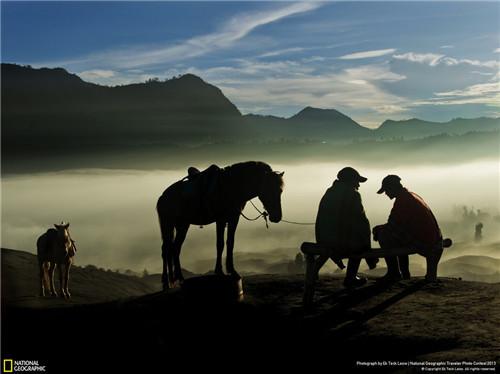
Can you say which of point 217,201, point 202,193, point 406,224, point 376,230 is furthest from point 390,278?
point 202,193

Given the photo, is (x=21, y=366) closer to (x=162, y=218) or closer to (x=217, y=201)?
(x=217, y=201)

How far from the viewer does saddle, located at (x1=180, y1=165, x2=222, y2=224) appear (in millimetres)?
14742

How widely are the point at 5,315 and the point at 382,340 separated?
8.89 m

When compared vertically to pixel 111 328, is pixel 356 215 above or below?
above

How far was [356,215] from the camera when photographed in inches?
533

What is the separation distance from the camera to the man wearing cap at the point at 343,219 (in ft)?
43.4

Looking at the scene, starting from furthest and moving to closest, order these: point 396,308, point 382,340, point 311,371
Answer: point 396,308 < point 382,340 < point 311,371

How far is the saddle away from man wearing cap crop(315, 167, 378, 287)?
9.30 ft

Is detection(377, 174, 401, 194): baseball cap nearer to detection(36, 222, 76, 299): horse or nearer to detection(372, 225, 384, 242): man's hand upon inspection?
detection(372, 225, 384, 242): man's hand

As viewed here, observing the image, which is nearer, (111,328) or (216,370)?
(216,370)

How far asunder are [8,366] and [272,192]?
683cm

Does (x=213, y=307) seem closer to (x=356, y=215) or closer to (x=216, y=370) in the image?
(x=216, y=370)

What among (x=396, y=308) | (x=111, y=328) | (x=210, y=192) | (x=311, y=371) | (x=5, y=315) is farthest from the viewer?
(x=210, y=192)

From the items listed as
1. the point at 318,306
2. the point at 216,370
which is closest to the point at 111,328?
the point at 216,370
